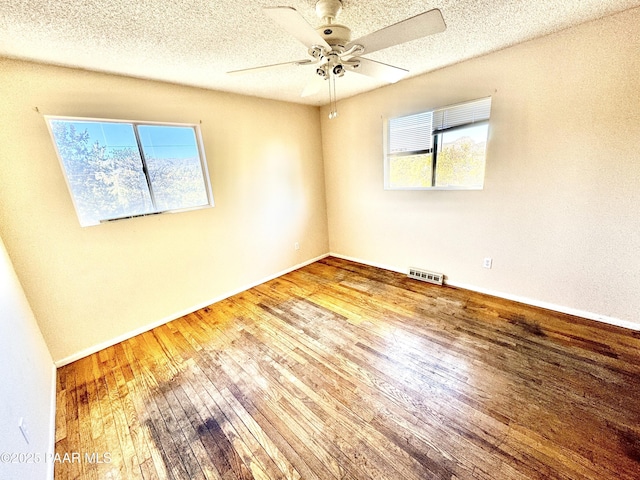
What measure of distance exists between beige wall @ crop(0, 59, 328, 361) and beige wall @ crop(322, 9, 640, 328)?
1.60 metres

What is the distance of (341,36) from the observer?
1.50 meters

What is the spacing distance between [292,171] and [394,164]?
1.47 m

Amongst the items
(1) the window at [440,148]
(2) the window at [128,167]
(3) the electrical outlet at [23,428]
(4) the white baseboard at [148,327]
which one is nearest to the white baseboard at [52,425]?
(4) the white baseboard at [148,327]

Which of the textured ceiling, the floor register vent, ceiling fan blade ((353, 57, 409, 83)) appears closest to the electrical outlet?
the textured ceiling

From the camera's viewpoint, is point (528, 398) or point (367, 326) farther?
point (367, 326)

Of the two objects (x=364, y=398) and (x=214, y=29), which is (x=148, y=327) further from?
(x=214, y=29)

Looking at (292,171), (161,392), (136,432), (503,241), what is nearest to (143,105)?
(292,171)

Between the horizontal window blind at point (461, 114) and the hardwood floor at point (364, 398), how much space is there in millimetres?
1945

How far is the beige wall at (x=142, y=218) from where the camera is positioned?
1937 millimetres

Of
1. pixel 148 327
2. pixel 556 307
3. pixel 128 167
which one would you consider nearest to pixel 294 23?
pixel 128 167

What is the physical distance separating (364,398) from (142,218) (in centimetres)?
256

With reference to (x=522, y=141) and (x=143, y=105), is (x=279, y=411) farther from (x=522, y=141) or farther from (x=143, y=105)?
(x=522, y=141)

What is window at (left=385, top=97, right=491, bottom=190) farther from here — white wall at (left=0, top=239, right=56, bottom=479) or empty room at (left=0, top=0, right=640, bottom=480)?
white wall at (left=0, top=239, right=56, bottom=479)

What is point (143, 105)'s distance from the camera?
241 cm
